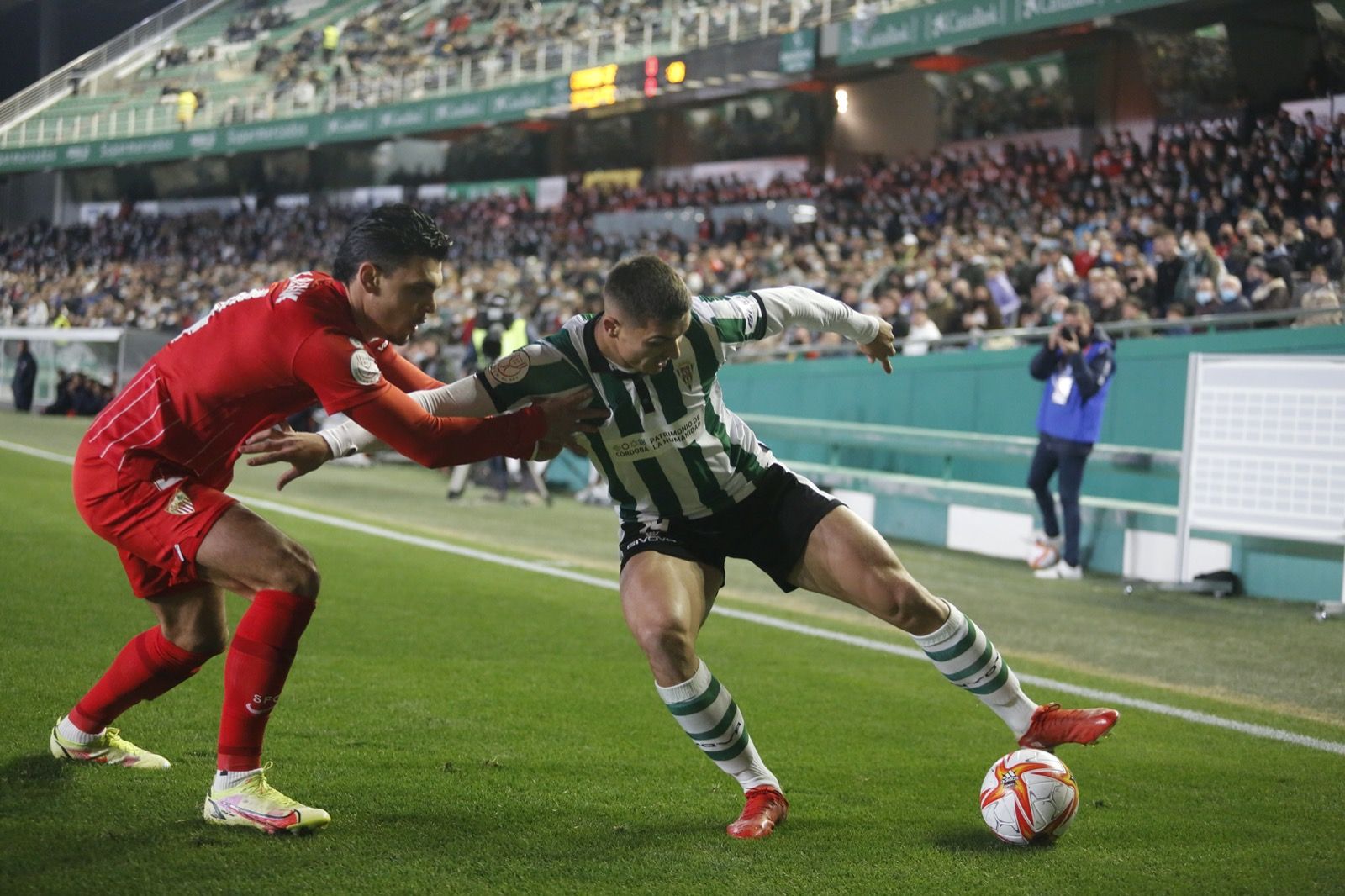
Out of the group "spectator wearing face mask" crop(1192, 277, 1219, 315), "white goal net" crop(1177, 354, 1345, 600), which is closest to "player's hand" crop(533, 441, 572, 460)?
"white goal net" crop(1177, 354, 1345, 600)

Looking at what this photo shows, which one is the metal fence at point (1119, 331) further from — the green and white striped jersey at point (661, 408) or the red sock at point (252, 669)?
the red sock at point (252, 669)

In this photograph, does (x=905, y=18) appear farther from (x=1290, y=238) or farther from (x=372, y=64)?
(x=372, y=64)

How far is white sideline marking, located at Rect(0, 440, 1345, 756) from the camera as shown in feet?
19.9

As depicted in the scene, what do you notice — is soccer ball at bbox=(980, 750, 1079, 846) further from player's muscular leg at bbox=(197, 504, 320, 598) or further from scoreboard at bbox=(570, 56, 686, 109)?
scoreboard at bbox=(570, 56, 686, 109)

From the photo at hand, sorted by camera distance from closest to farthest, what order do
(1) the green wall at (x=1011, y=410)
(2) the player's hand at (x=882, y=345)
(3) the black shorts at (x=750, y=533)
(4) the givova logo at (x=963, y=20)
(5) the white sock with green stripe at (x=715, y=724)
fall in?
(5) the white sock with green stripe at (x=715, y=724) < (3) the black shorts at (x=750, y=533) < (2) the player's hand at (x=882, y=345) < (1) the green wall at (x=1011, y=410) < (4) the givova logo at (x=963, y=20)

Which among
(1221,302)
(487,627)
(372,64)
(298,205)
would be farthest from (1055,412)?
(298,205)

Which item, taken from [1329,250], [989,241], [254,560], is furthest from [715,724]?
[989,241]

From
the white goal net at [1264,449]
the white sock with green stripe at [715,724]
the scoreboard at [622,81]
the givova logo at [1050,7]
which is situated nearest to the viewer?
the white sock with green stripe at [715,724]

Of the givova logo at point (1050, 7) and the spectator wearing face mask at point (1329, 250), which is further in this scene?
the givova logo at point (1050, 7)

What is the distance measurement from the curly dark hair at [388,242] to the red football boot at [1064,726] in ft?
8.17

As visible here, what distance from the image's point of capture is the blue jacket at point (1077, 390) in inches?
442

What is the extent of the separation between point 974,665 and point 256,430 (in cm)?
242

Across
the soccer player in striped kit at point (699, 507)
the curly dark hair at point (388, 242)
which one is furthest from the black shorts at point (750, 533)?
the curly dark hair at point (388, 242)

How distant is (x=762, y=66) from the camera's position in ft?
91.0
